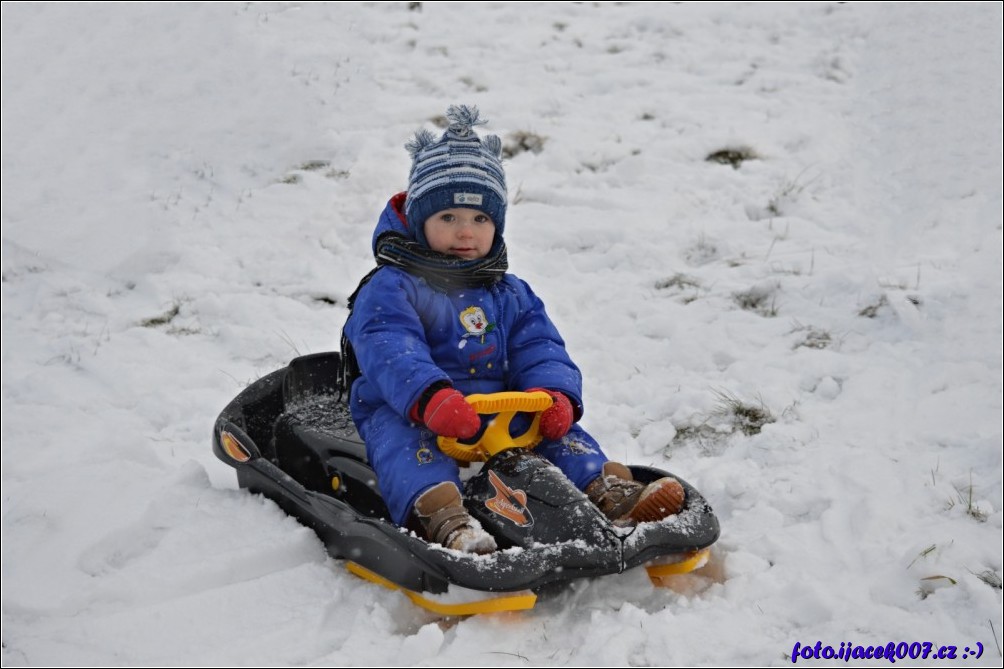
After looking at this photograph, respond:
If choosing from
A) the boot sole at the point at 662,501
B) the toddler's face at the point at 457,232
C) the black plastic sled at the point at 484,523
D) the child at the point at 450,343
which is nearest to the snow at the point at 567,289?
the black plastic sled at the point at 484,523

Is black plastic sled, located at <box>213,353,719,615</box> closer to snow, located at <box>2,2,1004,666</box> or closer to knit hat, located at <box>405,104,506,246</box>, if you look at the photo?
snow, located at <box>2,2,1004,666</box>

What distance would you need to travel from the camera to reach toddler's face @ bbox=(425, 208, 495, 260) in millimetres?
3717

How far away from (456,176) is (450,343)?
2.06 ft

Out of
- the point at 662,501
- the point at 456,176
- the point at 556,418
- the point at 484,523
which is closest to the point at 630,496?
the point at 662,501

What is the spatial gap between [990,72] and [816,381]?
14.8ft

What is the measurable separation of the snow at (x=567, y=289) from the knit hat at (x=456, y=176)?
125 cm

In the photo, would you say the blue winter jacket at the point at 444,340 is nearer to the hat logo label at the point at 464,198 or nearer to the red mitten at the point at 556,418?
the red mitten at the point at 556,418

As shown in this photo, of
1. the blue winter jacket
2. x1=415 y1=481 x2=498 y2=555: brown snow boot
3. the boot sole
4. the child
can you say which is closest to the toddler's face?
the child

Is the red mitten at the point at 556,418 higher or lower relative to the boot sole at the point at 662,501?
higher

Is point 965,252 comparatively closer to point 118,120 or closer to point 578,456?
point 578,456

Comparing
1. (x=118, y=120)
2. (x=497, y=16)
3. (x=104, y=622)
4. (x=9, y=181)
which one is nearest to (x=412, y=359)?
(x=104, y=622)

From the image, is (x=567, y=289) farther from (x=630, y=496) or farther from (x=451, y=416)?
(x=451, y=416)

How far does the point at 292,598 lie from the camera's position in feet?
10.2

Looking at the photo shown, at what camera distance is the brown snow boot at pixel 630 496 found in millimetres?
3254
